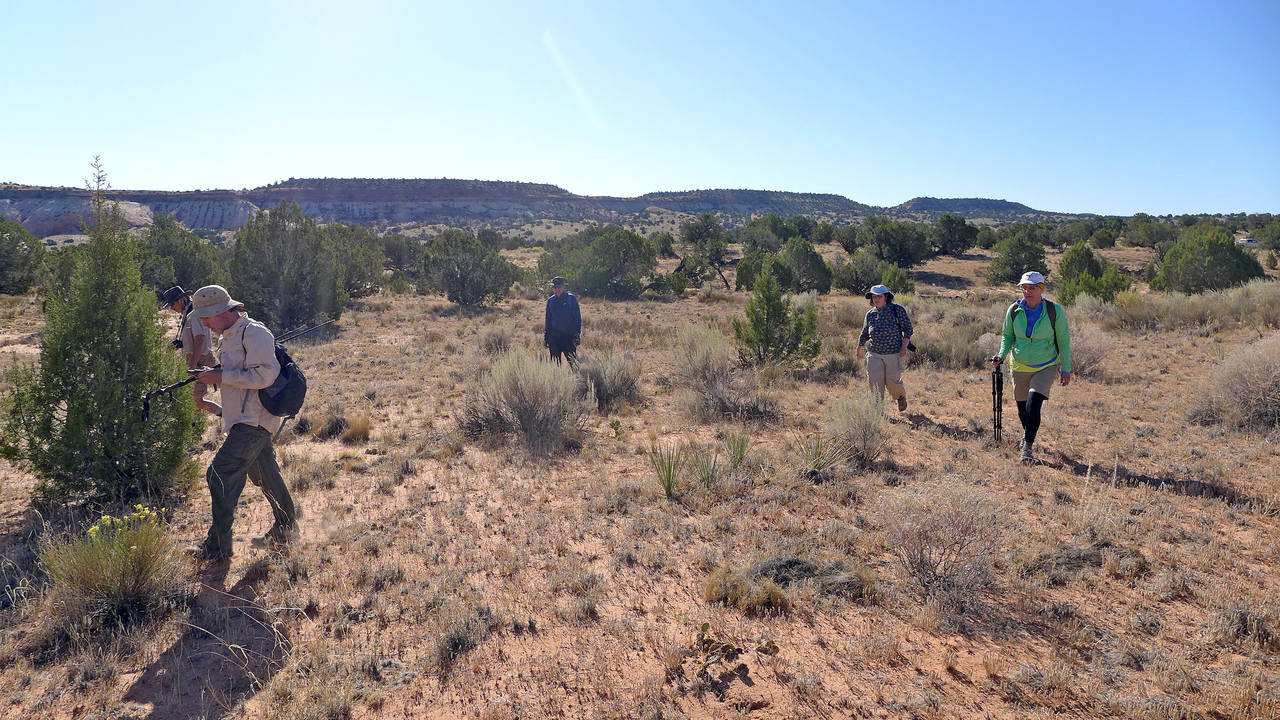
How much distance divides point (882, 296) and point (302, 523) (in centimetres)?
636

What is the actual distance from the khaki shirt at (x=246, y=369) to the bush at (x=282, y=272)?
1371 centimetres

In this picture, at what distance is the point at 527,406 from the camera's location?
283 inches

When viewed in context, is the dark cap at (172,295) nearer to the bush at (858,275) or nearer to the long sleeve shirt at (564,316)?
the long sleeve shirt at (564,316)

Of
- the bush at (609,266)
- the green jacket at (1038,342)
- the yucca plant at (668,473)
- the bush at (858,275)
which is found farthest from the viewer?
the bush at (858,275)

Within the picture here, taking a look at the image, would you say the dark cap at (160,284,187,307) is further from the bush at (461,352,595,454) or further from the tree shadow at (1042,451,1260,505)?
the tree shadow at (1042,451,1260,505)

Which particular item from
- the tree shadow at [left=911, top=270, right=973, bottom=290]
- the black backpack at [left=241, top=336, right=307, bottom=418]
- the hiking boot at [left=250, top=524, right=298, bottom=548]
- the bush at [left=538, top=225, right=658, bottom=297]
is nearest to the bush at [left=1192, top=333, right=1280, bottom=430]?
the black backpack at [left=241, top=336, right=307, bottom=418]

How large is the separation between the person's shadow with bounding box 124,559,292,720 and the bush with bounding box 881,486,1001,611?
348cm

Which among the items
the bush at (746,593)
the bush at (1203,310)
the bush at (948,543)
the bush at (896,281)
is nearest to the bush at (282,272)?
the bush at (746,593)

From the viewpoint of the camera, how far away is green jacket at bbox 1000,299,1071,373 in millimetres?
5965

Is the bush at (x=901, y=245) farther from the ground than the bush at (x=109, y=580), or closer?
farther from the ground

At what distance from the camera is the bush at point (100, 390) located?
4.75 meters

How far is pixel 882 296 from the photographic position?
7.57 meters

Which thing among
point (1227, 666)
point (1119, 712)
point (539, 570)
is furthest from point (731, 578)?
point (1227, 666)

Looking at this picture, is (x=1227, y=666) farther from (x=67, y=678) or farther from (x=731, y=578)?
(x=67, y=678)
